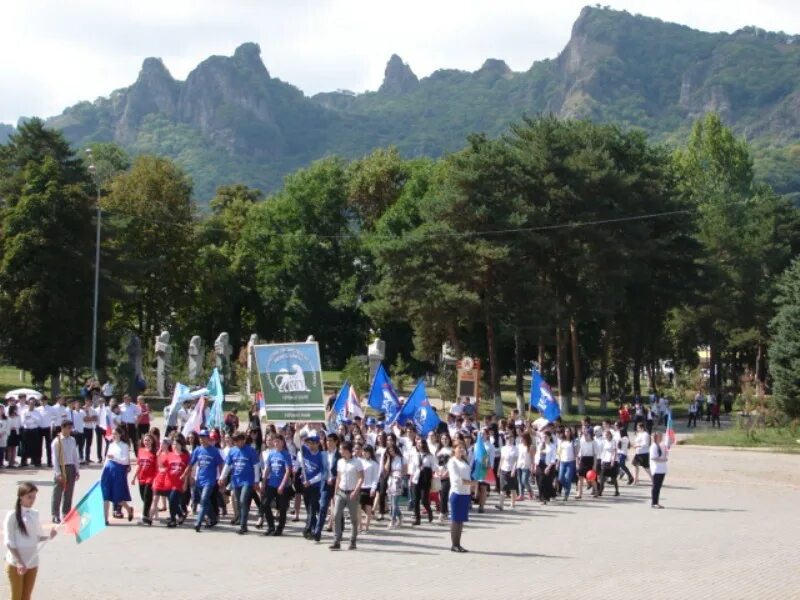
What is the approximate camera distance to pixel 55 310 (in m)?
51.5

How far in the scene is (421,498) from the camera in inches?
849

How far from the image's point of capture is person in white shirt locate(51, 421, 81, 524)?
18992 millimetres

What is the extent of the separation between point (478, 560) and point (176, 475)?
561 cm

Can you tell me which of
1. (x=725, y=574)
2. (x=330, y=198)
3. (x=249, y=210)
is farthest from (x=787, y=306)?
(x=249, y=210)

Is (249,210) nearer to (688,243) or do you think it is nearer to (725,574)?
(688,243)

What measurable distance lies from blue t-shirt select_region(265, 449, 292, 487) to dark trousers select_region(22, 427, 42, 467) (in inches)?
454

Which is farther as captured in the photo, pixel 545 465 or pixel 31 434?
pixel 31 434

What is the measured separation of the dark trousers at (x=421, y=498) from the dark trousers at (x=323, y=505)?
2455 mm

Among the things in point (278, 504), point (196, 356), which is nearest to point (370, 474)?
point (278, 504)

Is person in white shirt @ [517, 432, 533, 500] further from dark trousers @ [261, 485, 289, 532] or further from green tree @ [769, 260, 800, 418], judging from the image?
green tree @ [769, 260, 800, 418]

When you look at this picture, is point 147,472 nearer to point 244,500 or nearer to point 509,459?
point 244,500

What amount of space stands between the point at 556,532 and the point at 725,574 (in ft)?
15.1

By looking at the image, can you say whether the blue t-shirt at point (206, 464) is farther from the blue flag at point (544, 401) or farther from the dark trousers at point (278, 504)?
the blue flag at point (544, 401)

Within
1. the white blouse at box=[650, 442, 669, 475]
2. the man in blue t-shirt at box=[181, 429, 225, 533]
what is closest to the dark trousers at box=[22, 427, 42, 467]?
the man in blue t-shirt at box=[181, 429, 225, 533]
